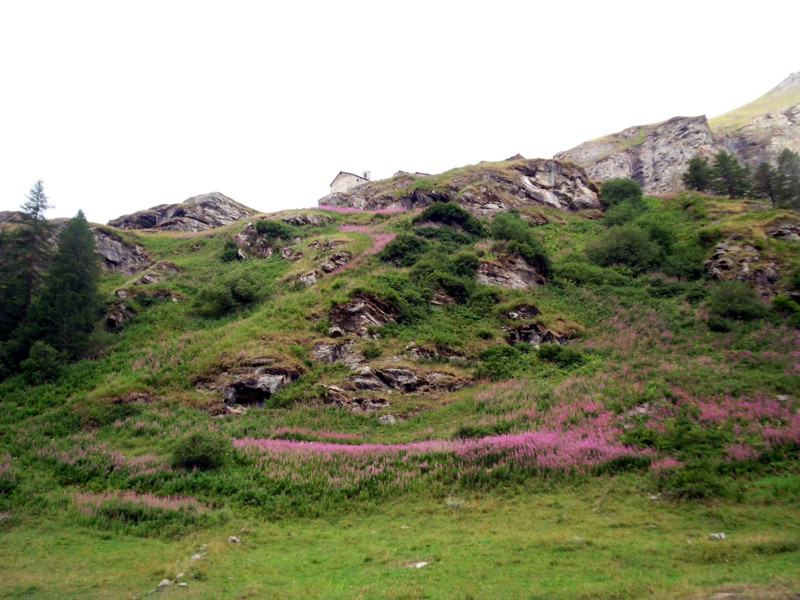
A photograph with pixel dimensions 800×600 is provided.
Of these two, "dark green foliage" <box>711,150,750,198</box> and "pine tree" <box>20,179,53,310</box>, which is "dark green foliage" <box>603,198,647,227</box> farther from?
"pine tree" <box>20,179,53,310</box>

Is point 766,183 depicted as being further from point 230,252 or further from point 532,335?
point 230,252

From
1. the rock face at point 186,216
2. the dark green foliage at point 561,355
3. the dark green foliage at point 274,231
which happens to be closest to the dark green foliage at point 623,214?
the dark green foliage at point 561,355

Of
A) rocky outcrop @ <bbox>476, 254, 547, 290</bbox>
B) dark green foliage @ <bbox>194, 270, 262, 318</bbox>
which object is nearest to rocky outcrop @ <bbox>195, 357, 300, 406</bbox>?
dark green foliage @ <bbox>194, 270, 262, 318</bbox>

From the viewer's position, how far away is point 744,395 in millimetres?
18797

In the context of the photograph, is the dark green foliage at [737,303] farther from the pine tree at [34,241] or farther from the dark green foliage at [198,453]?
the pine tree at [34,241]

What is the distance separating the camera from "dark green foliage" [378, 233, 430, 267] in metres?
41.6

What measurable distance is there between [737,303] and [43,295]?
4742cm

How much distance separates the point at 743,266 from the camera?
111 ft

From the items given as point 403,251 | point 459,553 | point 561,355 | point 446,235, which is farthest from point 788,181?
point 459,553

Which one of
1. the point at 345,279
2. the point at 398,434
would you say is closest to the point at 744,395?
the point at 398,434

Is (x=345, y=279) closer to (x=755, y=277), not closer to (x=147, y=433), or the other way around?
(x=147, y=433)

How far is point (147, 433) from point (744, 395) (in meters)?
28.0

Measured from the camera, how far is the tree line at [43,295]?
26312mm

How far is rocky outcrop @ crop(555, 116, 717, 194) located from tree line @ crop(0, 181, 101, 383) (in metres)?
105
